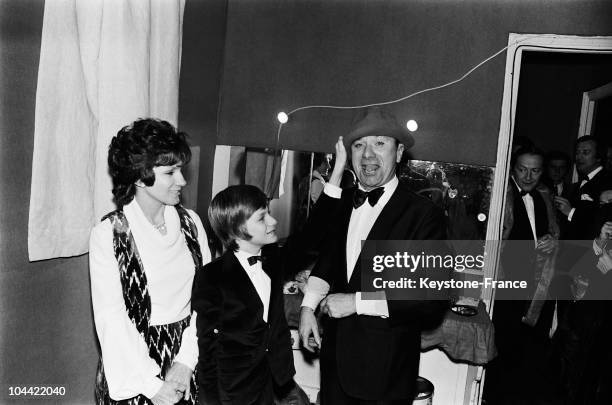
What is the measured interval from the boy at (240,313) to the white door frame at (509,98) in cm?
208

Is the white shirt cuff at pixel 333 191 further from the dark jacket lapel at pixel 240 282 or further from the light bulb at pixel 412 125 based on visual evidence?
the light bulb at pixel 412 125

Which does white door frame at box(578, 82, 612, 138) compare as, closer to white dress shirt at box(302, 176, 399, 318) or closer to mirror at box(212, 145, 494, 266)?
mirror at box(212, 145, 494, 266)

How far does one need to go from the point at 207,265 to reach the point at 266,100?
2148 mm

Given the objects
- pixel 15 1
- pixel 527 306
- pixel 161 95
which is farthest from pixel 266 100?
pixel 527 306

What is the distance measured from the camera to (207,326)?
Answer: 1977mm

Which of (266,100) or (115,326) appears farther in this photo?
(266,100)

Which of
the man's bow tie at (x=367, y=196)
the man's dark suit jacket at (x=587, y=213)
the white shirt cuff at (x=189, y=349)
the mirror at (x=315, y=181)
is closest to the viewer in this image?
the white shirt cuff at (x=189, y=349)

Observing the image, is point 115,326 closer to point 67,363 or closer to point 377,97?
point 67,363

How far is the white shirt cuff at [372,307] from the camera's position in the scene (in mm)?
2023

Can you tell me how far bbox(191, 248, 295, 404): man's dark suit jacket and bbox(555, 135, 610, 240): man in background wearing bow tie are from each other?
9.66 feet

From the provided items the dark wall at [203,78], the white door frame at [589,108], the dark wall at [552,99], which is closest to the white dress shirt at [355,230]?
the dark wall at [203,78]

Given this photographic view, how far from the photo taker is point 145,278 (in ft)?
6.19

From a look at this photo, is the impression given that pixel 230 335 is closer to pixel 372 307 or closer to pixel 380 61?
pixel 372 307

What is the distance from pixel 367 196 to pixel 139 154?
1.02 meters
